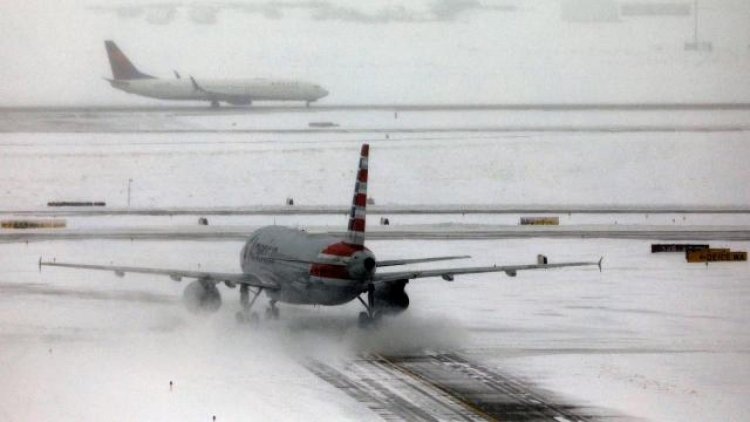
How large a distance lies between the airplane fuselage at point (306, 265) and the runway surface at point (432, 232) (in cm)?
2306

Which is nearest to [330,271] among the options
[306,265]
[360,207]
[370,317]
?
[306,265]

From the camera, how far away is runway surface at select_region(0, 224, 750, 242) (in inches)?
3467

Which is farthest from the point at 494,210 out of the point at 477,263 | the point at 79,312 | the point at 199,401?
the point at 199,401

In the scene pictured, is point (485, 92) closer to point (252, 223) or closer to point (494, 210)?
point (494, 210)

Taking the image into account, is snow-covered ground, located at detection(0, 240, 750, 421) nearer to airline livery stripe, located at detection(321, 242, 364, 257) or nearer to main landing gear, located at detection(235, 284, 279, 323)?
main landing gear, located at detection(235, 284, 279, 323)

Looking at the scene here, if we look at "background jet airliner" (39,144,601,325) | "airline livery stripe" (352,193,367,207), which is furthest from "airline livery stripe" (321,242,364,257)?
"airline livery stripe" (352,193,367,207)

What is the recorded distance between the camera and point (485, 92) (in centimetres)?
18562

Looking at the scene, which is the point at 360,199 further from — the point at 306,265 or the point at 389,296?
the point at 389,296

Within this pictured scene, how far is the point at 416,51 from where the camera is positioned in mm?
177125

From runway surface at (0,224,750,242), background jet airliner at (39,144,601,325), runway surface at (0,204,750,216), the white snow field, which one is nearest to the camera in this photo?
the white snow field

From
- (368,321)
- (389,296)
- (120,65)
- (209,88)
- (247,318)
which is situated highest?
(120,65)

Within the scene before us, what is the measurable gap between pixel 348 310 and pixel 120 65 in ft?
424

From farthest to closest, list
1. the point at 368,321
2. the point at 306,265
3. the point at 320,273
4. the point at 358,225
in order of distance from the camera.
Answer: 1. the point at 368,321
2. the point at 306,265
3. the point at 320,273
4. the point at 358,225

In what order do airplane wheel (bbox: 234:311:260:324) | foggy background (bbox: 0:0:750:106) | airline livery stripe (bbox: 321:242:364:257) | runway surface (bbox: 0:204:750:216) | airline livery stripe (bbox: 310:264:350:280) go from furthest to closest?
1. foggy background (bbox: 0:0:750:106)
2. runway surface (bbox: 0:204:750:216)
3. airplane wheel (bbox: 234:311:260:324)
4. airline livery stripe (bbox: 310:264:350:280)
5. airline livery stripe (bbox: 321:242:364:257)
